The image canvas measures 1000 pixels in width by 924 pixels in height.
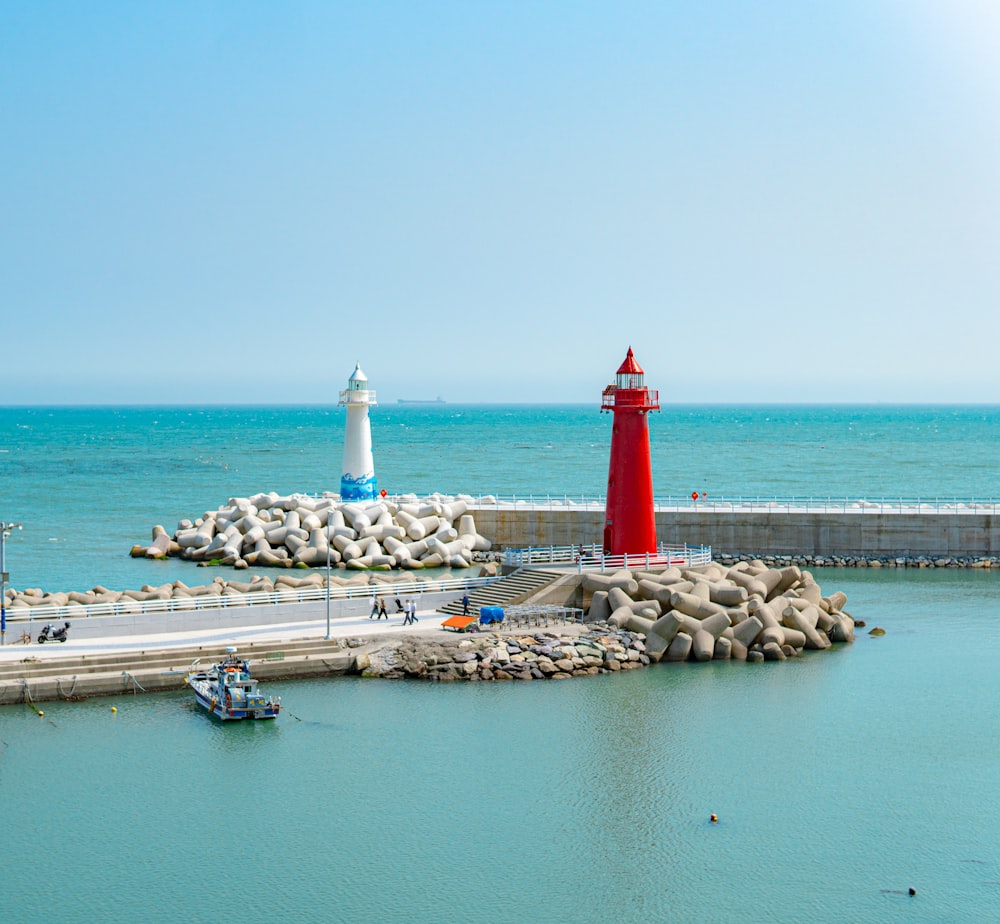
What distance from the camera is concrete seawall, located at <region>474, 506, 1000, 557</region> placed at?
44.7 metres

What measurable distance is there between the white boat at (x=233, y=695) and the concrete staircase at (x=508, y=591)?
22.6ft

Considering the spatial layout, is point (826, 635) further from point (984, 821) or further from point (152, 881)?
point (152, 881)

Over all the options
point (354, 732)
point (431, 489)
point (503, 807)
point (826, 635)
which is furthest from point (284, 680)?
point (431, 489)

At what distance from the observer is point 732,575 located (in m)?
31.2

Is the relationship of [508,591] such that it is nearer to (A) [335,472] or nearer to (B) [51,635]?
(B) [51,635]

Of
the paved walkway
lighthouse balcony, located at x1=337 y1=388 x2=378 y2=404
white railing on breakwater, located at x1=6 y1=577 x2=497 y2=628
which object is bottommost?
the paved walkway

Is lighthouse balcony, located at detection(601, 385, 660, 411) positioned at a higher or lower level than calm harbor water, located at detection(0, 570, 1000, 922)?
higher

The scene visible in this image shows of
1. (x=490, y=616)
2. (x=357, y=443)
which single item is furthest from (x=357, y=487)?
(x=490, y=616)

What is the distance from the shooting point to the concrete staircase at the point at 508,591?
3036 cm

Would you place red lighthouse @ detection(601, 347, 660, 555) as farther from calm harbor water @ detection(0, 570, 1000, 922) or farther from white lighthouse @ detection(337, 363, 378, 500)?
white lighthouse @ detection(337, 363, 378, 500)

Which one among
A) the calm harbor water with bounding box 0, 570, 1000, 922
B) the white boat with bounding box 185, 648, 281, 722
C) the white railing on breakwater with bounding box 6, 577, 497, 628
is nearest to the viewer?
the calm harbor water with bounding box 0, 570, 1000, 922

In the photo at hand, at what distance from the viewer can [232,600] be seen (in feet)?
95.0

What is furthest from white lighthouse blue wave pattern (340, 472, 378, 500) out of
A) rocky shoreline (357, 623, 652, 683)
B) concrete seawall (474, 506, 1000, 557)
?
rocky shoreline (357, 623, 652, 683)

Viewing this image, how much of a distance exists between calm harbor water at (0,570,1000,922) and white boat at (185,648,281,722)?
10.7 inches
